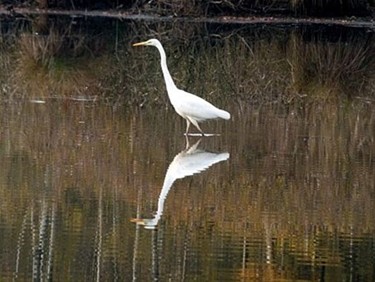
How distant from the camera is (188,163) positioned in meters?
13.0

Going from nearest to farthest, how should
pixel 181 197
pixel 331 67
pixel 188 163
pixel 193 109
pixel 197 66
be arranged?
pixel 181 197
pixel 188 163
pixel 193 109
pixel 197 66
pixel 331 67

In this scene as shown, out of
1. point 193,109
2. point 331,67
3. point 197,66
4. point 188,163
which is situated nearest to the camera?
point 188,163

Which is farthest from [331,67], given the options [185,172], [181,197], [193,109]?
[181,197]

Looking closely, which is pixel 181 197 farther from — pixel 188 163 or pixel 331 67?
pixel 331 67

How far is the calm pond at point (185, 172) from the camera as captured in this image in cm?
880

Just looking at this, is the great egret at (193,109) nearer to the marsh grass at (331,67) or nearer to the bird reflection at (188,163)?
the bird reflection at (188,163)

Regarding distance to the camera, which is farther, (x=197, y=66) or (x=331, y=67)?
(x=331, y=67)

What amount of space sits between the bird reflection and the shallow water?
0.04 ft

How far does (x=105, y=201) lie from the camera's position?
1063cm

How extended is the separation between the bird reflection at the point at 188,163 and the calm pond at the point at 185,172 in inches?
1.2

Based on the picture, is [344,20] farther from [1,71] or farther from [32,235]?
[32,235]

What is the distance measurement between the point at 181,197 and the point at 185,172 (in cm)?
139

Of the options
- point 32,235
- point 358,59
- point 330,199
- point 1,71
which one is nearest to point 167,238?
point 32,235

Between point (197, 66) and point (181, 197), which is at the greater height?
point (197, 66)
